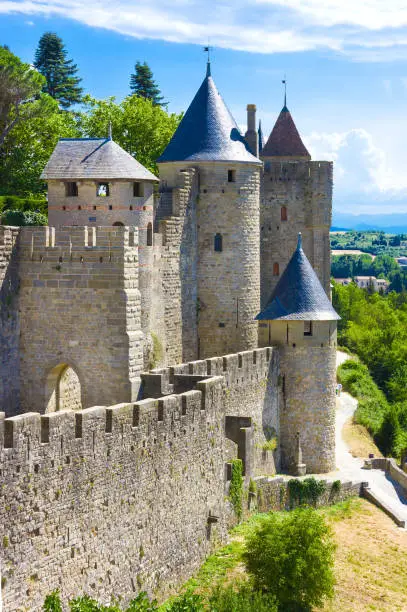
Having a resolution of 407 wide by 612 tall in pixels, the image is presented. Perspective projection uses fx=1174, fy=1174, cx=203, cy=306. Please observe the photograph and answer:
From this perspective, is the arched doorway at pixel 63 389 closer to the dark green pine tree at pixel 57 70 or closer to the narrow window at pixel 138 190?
the narrow window at pixel 138 190

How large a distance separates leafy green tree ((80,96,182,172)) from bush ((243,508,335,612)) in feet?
110

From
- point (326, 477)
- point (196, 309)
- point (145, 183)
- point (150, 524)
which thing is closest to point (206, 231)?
point (196, 309)

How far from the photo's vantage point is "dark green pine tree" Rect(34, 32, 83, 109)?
3086 inches

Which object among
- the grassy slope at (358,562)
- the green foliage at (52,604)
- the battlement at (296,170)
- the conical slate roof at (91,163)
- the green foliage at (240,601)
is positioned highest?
the battlement at (296,170)

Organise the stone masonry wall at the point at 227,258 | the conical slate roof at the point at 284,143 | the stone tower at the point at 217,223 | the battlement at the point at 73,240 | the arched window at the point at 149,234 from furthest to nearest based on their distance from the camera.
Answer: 1. the conical slate roof at the point at 284,143
2. the stone masonry wall at the point at 227,258
3. the stone tower at the point at 217,223
4. the arched window at the point at 149,234
5. the battlement at the point at 73,240

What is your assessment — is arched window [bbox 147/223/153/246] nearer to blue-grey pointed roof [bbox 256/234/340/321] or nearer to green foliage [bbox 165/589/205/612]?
blue-grey pointed roof [bbox 256/234/340/321]

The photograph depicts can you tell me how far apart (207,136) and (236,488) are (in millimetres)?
14462

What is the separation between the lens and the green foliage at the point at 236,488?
29.4 m

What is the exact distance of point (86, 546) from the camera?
69.5 feet

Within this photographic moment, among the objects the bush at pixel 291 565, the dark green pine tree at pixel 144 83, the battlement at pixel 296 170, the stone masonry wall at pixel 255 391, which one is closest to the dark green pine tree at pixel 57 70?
the dark green pine tree at pixel 144 83

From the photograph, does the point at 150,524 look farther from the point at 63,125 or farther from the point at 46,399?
the point at 63,125

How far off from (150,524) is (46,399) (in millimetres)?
4577

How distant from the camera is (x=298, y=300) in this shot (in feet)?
127

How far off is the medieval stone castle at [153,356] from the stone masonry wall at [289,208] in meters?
0.06
